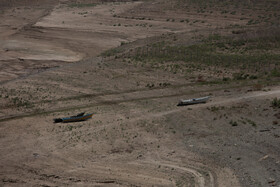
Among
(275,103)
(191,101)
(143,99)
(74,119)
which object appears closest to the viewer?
(74,119)

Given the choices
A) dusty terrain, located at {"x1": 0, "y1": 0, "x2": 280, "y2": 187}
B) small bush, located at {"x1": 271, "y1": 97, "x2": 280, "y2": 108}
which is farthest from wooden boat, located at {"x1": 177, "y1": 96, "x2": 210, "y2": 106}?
small bush, located at {"x1": 271, "y1": 97, "x2": 280, "y2": 108}

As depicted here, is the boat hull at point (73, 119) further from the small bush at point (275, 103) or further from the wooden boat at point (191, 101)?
the small bush at point (275, 103)

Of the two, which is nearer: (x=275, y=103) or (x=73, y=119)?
(x=73, y=119)

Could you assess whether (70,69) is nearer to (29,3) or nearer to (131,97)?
(131,97)

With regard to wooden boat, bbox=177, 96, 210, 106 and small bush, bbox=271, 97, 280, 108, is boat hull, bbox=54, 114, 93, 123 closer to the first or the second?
wooden boat, bbox=177, 96, 210, 106

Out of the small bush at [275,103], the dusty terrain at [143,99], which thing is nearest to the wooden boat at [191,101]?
the dusty terrain at [143,99]

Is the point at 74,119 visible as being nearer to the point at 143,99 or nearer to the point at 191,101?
the point at 143,99

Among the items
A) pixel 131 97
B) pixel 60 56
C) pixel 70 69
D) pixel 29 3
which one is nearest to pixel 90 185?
pixel 131 97

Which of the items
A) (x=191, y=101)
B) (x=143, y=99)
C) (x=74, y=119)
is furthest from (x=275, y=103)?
(x=74, y=119)

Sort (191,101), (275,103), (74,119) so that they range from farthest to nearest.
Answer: (191,101) < (275,103) < (74,119)
